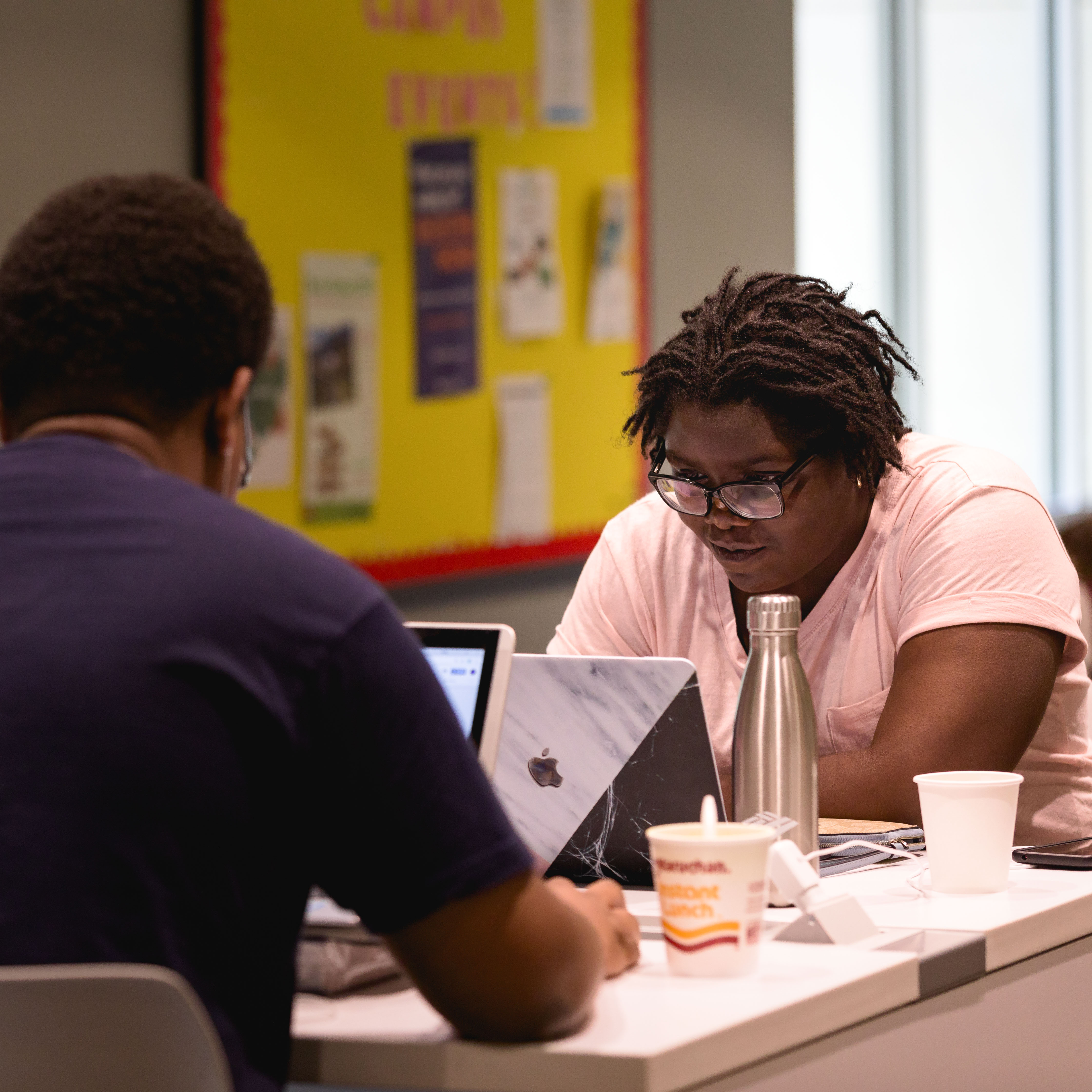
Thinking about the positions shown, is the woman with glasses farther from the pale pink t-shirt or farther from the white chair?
the white chair

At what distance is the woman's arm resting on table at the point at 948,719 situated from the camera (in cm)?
187

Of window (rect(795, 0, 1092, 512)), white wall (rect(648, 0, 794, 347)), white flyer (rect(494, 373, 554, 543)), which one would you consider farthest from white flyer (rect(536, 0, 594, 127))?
window (rect(795, 0, 1092, 512))

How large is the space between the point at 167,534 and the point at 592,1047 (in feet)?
1.45

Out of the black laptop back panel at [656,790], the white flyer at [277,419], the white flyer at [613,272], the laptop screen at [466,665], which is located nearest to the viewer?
the laptop screen at [466,665]

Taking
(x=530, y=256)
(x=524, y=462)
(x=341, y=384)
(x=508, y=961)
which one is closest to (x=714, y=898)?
(x=508, y=961)

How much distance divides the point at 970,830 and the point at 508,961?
657 millimetres

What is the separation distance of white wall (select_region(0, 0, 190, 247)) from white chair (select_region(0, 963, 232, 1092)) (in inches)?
72.8

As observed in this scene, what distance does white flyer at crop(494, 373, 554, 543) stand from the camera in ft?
11.7

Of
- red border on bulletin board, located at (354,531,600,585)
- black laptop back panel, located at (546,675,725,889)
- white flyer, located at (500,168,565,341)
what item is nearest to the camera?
black laptop back panel, located at (546,675,725,889)

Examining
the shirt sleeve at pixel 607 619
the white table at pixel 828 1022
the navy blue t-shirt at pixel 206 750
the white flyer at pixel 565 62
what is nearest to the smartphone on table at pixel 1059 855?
the white table at pixel 828 1022

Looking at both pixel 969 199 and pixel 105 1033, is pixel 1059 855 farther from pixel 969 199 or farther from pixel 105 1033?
pixel 969 199

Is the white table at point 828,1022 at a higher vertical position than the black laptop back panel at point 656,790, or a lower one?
lower

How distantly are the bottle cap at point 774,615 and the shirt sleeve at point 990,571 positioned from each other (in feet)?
1.41

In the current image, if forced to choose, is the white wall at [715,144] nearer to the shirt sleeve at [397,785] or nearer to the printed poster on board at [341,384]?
the printed poster on board at [341,384]
